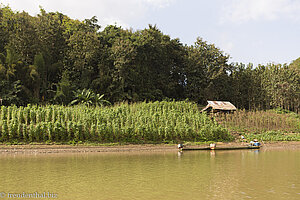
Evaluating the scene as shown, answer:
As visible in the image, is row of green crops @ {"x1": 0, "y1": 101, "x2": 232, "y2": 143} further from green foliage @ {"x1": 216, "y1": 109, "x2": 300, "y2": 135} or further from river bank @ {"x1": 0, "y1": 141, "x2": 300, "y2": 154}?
green foliage @ {"x1": 216, "y1": 109, "x2": 300, "y2": 135}

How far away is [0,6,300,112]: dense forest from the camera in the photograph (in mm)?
25312

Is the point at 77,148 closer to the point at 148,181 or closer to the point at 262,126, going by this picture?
the point at 148,181

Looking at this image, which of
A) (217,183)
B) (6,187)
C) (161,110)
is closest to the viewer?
(6,187)

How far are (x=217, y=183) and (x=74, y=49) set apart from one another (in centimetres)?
2305

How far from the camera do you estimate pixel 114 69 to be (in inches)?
1112

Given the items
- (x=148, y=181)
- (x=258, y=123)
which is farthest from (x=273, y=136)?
(x=148, y=181)

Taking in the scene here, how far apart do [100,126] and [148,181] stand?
32.4ft

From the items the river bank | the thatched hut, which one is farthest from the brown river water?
the thatched hut

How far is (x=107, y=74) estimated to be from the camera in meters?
27.8

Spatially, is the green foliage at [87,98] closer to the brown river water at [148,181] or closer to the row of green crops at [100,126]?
the row of green crops at [100,126]

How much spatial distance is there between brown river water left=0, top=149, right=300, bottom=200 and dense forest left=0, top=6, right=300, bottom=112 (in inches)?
614

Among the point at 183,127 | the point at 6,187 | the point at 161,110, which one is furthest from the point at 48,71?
the point at 6,187

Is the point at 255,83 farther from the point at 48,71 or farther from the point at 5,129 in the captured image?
the point at 5,129

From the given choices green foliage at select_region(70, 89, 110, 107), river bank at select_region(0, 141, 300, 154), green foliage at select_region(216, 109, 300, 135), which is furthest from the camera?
green foliage at select_region(70, 89, 110, 107)
